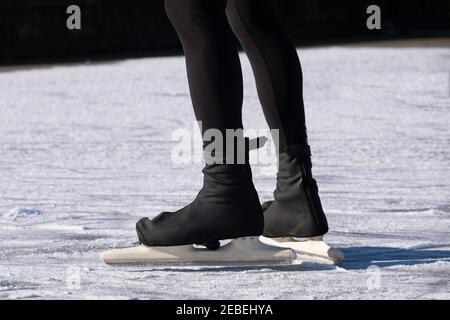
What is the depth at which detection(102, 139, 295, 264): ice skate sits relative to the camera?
9.80 feet

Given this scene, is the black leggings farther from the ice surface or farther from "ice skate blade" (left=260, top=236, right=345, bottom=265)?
the ice surface

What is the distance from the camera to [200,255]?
305cm

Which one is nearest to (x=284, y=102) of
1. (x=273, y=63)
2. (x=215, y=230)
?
(x=273, y=63)

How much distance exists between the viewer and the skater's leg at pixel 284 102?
10.0 ft

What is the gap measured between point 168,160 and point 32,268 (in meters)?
2.22

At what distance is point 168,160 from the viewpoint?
5.25m

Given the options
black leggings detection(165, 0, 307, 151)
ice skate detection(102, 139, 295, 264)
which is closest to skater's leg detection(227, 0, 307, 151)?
black leggings detection(165, 0, 307, 151)

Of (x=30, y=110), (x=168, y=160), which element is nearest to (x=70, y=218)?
(x=168, y=160)

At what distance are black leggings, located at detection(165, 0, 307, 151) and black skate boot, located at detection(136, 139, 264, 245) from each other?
99mm

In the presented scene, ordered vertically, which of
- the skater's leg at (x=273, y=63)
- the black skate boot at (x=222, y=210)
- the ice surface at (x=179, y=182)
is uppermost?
the skater's leg at (x=273, y=63)

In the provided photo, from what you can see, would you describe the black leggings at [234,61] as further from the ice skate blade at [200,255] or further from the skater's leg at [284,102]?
the ice skate blade at [200,255]

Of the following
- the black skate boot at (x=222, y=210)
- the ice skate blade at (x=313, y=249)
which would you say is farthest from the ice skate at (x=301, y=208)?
the black skate boot at (x=222, y=210)

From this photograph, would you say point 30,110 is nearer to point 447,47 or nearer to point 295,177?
point 295,177

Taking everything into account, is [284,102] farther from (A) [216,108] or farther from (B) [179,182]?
(B) [179,182]
